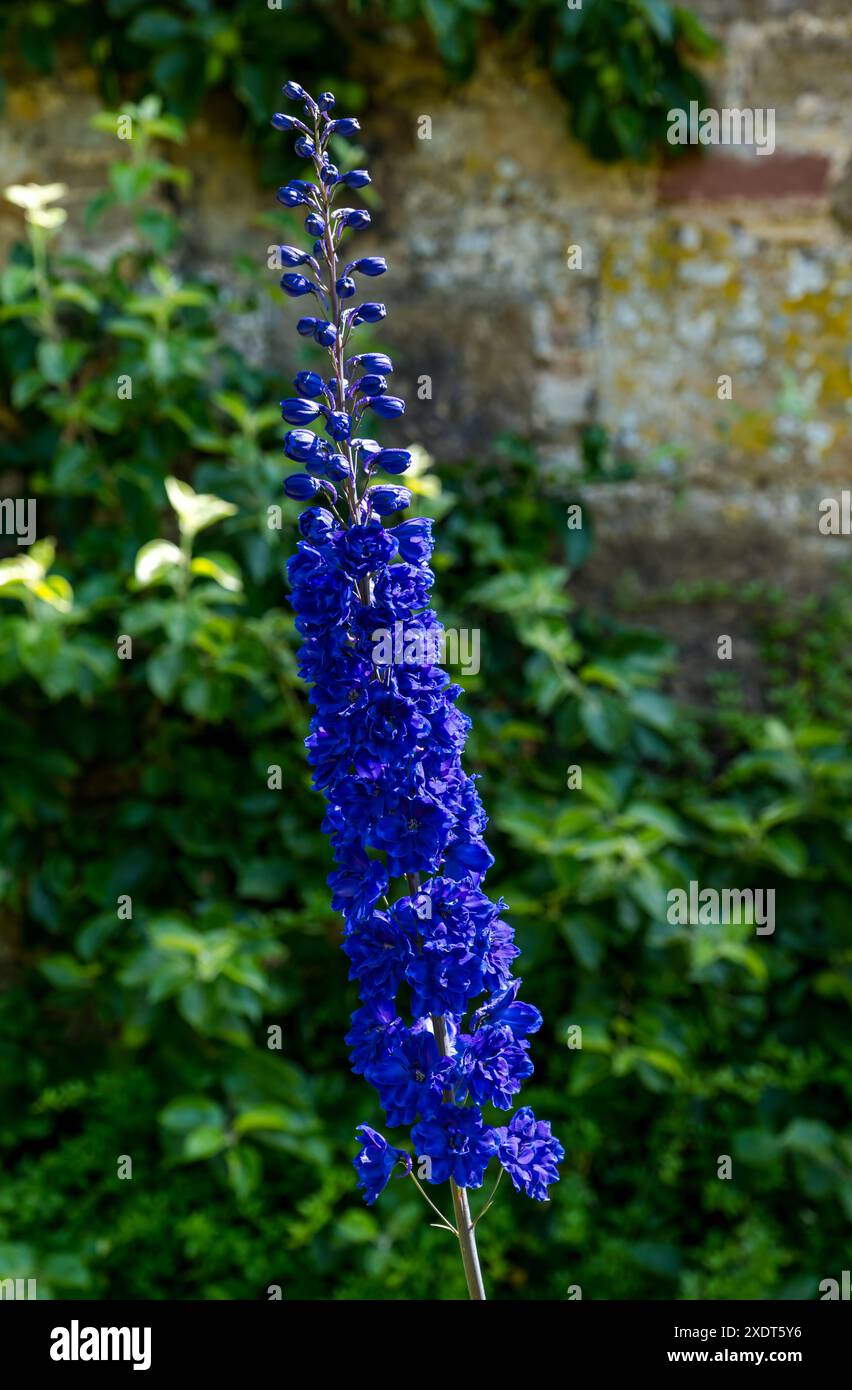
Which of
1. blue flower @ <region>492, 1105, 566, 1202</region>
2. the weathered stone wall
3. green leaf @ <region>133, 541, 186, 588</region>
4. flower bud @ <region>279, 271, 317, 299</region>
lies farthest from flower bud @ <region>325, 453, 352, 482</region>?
the weathered stone wall

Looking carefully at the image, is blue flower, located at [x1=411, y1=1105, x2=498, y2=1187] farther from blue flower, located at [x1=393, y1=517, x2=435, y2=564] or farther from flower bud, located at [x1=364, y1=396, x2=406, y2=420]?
flower bud, located at [x1=364, y1=396, x2=406, y2=420]

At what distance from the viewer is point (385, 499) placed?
114 cm

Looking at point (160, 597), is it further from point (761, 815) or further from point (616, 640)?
point (761, 815)

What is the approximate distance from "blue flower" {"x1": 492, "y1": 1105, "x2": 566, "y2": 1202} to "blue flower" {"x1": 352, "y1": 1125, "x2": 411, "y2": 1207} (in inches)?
3.2

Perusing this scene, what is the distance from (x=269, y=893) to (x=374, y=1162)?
63.3 inches

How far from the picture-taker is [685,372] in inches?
127

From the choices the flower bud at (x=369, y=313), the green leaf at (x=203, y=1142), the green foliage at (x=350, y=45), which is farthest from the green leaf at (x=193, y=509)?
the flower bud at (x=369, y=313)

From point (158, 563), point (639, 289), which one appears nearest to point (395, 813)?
point (158, 563)

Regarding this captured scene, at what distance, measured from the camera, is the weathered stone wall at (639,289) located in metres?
3.16

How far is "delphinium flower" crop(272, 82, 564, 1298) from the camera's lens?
108 cm

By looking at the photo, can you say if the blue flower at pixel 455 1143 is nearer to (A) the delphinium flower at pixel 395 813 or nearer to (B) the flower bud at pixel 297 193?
(A) the delphinium flower at pixel 395 813

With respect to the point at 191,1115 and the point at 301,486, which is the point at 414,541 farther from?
the point at 191,1115
